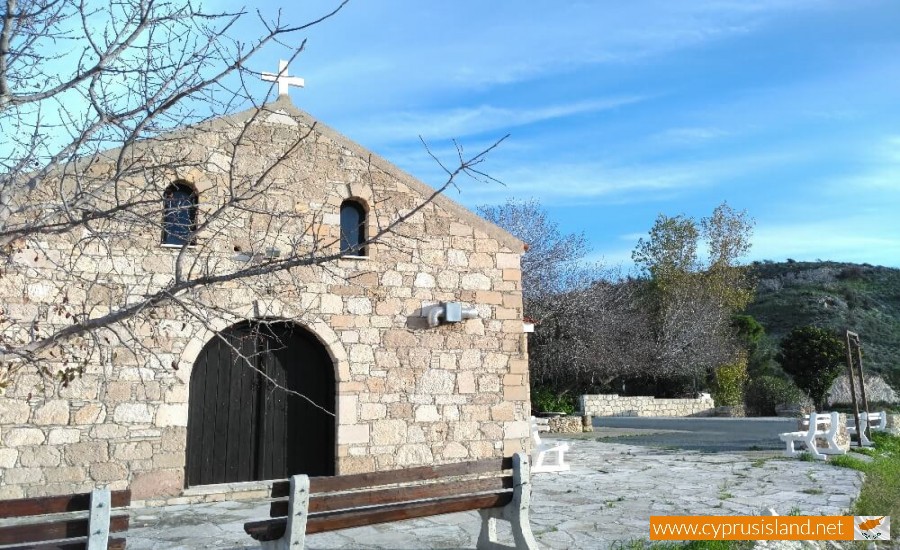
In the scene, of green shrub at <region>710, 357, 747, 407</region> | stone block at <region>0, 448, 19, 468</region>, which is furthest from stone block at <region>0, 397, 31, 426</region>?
green shrub at <region>710, 357, 747, 407</region>

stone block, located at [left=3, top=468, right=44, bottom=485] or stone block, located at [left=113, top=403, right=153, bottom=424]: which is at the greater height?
stone block, located at [left=113, top=403, right=153, bottom=424]

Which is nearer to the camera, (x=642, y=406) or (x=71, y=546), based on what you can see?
(x=71, y=546)

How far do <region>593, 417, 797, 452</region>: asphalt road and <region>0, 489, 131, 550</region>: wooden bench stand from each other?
10350 millimetres

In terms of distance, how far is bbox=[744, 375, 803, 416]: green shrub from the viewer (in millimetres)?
24172

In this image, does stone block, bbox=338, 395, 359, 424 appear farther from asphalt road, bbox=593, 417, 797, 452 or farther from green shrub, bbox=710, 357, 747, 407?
green shrub, bbox=710, 357, 747, 407

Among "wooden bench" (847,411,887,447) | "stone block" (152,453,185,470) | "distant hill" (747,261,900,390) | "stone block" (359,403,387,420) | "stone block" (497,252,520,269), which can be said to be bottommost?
"wooden bench" (847,411,887,447)

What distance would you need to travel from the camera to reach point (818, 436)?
1004 cm

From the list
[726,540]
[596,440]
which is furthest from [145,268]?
[596,440]

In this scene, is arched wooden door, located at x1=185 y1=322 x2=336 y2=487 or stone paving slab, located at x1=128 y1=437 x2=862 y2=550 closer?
stone paving slab, located at x1=128 y1=437 x2=862 y2=550

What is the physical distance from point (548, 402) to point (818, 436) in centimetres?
1144

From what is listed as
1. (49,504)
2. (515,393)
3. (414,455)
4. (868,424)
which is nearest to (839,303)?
(868,424)

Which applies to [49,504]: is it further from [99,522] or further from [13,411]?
[13,411]

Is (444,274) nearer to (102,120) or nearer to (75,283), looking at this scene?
(75,283)

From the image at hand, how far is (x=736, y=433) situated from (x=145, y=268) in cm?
1417
